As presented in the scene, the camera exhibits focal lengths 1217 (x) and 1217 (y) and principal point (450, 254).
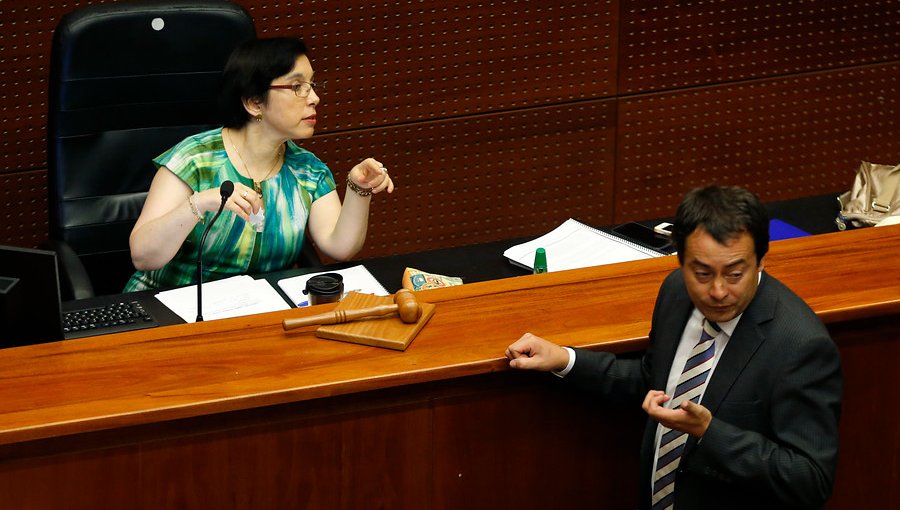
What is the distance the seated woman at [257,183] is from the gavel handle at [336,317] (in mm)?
831

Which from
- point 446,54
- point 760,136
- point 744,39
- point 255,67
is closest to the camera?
point 255,67

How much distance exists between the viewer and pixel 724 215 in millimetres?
2035

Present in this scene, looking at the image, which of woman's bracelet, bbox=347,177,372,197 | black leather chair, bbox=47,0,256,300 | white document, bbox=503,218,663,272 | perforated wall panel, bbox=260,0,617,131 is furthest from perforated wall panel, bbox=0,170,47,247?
white document, bbox=503,218,663,272

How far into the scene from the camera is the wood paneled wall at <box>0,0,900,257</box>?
4.16m

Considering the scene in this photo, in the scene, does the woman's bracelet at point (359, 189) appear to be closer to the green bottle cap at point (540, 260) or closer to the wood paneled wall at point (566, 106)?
the green bottle cap at point (540, 260)

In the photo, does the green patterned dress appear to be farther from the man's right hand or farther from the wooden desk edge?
the man's right hand

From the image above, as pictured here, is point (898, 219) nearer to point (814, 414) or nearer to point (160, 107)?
point (814, 414)

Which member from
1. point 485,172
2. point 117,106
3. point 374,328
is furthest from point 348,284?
point 485,172

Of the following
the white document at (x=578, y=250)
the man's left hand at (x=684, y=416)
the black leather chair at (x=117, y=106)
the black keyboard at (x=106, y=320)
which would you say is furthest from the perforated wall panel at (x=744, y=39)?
the man's left hand at (x=684, y=416)

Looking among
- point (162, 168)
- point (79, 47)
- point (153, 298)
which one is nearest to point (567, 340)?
point (153, 298)

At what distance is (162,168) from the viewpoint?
3191 millimetres

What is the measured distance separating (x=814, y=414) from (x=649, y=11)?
2.73 metres

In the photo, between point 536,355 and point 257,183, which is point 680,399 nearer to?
point 536,355

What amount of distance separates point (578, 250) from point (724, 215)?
46.1 inches
